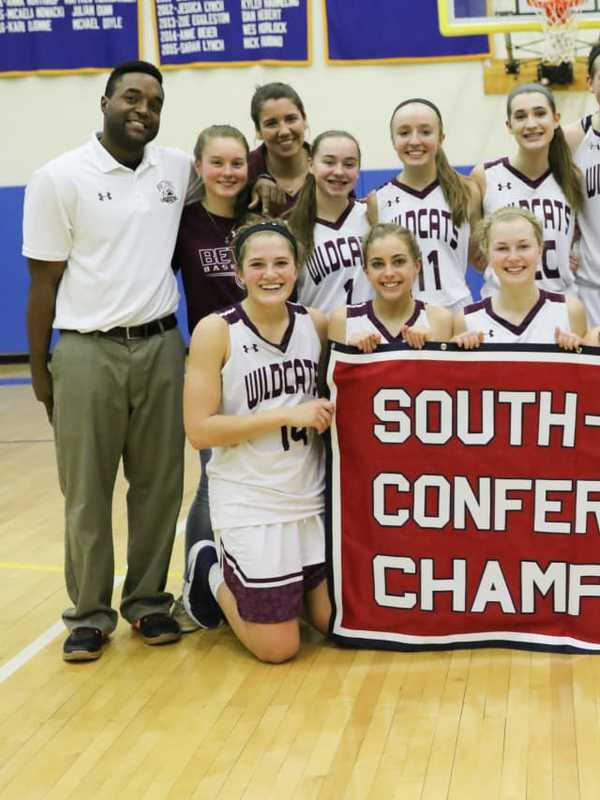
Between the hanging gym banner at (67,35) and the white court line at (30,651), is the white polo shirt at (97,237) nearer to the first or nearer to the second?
the white court line at (30,651)

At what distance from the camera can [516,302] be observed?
3664 millimetres

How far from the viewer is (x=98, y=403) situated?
3.67m

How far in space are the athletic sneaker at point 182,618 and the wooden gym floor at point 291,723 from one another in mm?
53

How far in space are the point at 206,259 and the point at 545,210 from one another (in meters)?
1.35

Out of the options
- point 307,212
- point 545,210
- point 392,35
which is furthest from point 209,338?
point 392,35

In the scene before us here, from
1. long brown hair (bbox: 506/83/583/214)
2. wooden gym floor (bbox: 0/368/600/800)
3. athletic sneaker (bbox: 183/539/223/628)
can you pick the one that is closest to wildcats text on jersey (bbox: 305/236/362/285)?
long brown hair (bbox: 506/83/583/214)

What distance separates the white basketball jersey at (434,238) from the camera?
4.10 meters

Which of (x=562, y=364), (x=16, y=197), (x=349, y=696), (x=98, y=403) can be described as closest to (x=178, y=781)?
(x=349, y=696)

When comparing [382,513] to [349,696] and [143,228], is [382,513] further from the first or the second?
[143,228]

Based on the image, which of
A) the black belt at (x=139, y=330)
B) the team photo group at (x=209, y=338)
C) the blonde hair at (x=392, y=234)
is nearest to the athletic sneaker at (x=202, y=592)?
the team photo group at (x=209, y=338)

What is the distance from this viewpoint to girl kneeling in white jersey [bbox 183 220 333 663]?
3.60 m

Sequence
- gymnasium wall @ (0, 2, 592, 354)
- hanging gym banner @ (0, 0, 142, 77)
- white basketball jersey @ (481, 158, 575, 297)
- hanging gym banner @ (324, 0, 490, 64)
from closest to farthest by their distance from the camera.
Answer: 1. white basketball jersey @ (481, 158, 575, 297)
2. hanging gym banner @ (324, 0, 490, 64)
3. gymnasium wall @ (0, 2, 592, 354)
4. hanging gym banner @ (0, 0, 142, 77)

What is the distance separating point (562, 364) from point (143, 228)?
4.92 feet

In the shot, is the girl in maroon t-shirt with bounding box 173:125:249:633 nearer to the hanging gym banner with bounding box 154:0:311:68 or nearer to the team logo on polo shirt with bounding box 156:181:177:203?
the team logo on polo shirt with bounding box 156:181:177:203
